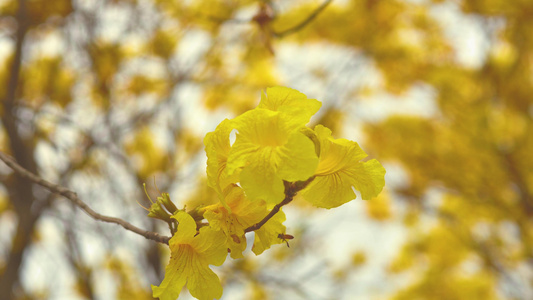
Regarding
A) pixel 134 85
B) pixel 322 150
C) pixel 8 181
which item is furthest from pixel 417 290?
pixel 322 150

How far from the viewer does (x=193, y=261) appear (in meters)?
0.70

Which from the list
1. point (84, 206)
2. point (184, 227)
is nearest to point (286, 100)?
point (184, 227)

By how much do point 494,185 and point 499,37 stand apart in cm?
146

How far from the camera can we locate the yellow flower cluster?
0.59 meters

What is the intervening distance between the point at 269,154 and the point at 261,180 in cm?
4

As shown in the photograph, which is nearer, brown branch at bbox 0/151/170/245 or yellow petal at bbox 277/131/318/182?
yellow petal at bbox 277/131/318/182

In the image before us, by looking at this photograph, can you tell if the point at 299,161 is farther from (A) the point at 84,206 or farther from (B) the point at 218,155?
(A) the point at 84,206

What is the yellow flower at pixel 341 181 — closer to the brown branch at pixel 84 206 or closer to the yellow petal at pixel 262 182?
the yellow petal at pixel 262 182

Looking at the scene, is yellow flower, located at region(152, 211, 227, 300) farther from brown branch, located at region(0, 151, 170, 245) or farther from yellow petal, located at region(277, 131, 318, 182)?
yellow petal, located at region(277, 131, 318, 182)

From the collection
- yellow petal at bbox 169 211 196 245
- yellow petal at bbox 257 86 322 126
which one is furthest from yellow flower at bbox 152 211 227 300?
yellow petal at bbox 257 86 322 126

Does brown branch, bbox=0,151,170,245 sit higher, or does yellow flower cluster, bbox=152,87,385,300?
brown branch, bbox=0,151,170,245

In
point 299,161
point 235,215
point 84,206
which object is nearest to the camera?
point 299,161

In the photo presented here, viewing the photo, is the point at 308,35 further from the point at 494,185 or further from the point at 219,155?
the point at 219,155

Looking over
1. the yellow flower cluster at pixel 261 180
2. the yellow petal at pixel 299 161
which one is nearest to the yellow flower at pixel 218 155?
the yellow flower cluster at pixel 261 180
